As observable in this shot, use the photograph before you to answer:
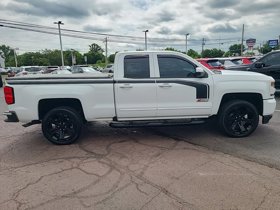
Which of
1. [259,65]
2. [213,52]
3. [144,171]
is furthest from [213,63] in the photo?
[213,52]

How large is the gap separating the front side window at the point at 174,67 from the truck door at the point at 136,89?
0.23 metres

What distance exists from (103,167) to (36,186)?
103 centimetres

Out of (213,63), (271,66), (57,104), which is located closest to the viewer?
(57,104)

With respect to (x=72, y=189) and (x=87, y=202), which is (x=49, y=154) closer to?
(x=72, y=189)

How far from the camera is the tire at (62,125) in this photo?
4.93m

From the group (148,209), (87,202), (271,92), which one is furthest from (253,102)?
(87,202)

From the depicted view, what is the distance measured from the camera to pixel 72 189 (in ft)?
10.8

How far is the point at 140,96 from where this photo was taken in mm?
4918

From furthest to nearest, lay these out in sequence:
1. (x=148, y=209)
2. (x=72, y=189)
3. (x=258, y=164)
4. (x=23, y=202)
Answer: (x=258, y=164) → (x=72, y=189) → (x=23, y=202) → (x=148, y=209)

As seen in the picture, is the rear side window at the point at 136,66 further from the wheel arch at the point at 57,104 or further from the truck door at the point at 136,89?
the wheel arch at the point at 57,104

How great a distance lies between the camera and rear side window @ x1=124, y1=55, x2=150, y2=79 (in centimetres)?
494

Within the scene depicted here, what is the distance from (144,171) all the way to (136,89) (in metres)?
1.75

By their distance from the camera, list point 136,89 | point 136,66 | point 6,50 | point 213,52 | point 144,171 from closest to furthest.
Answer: point 144,171 < point 136,89 < point 136,66 < point 213,52 < point 6,50

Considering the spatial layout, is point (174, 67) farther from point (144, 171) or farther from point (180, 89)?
point (144, 171)
